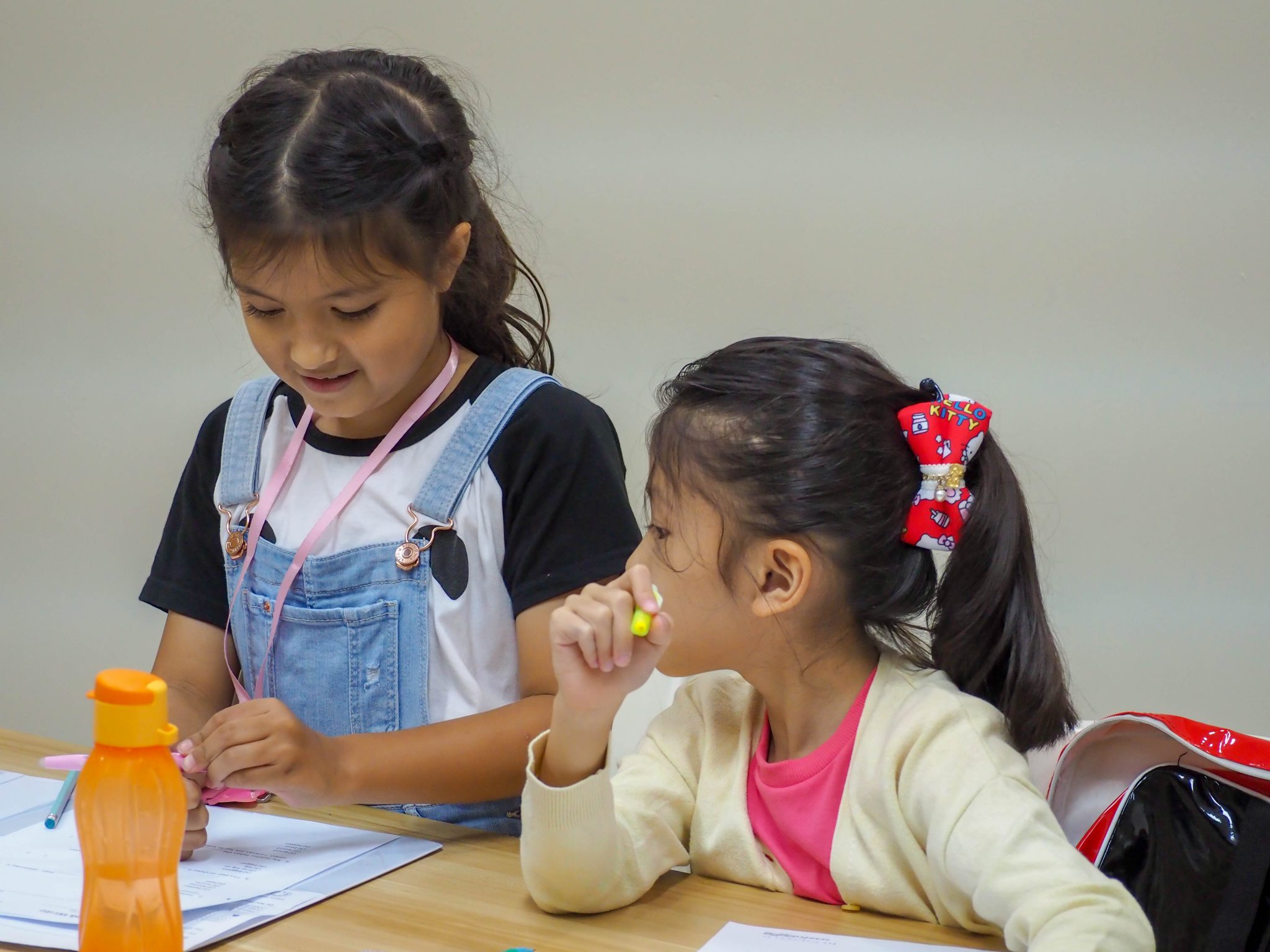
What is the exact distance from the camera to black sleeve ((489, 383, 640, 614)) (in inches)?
45.7

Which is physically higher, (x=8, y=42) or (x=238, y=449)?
(x=8, y=42)

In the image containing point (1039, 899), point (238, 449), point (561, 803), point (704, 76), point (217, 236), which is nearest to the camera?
point (1039, 899)

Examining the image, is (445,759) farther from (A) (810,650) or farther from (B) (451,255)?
(B) (451,255)

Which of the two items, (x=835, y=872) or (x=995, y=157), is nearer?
(x=835, y=872)

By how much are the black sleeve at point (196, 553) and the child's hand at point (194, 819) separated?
0.34m

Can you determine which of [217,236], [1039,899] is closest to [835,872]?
[1039,899]

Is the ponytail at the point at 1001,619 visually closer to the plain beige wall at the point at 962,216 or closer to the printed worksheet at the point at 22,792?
the plain beige wall at the point at 962,216

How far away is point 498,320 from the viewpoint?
52.2 inches

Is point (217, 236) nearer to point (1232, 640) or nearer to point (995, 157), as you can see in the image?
point (995, 157)

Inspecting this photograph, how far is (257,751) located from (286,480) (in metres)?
0.37

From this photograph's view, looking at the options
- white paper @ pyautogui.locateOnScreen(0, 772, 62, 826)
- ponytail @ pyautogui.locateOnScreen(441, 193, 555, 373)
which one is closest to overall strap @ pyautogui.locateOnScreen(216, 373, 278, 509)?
ponytail @ pyautogui.locateOnScreen(441, 193, 555, 373)

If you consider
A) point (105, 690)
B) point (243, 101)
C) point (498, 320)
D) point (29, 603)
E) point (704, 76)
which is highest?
point (704, 76)

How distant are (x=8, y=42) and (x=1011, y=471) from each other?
2.11 metres

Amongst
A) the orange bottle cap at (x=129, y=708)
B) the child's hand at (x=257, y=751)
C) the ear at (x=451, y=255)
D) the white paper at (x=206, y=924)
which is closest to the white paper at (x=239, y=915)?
the white paper at (x=206, y=924)
